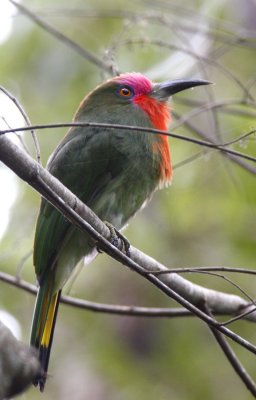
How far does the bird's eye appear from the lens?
3.42m

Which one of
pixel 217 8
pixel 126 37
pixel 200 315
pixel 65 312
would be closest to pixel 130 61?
pixel 217 8

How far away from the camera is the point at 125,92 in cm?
342

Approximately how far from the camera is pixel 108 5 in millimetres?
5004

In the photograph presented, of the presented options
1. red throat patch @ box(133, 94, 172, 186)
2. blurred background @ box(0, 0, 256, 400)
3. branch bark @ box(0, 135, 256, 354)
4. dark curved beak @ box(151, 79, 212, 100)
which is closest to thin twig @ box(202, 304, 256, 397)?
branch bark @ box(0, 135, 256, 354)

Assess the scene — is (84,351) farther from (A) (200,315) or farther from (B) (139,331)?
(A) (200,315)

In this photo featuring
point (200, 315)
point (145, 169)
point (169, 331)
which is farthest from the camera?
point (169, 331)

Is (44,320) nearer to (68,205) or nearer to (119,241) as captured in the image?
(119,241)

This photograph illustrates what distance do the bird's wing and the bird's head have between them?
29 centimetres

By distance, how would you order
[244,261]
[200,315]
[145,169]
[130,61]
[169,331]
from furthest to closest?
[169,331] < [244,261] < [130,61] < [145,169] < [200,315]

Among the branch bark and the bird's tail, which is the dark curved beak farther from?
the bird's tail

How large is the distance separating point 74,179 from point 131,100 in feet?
1.81

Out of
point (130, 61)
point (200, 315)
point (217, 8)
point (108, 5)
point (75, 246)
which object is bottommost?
point (200, 315)

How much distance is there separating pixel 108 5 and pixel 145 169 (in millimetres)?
2190

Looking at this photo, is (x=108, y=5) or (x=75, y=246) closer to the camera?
(x=75, y=246)
